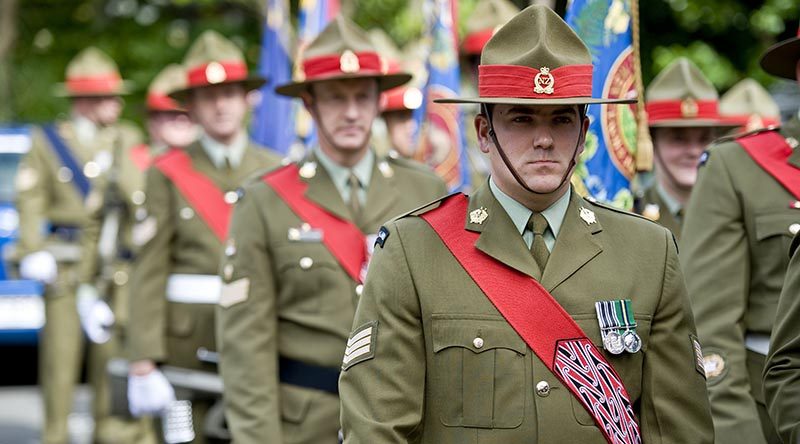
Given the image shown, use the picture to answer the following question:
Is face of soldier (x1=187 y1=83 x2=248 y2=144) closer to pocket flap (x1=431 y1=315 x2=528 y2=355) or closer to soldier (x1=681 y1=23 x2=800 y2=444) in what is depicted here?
soldier (x1=681 y1=23 x2=800 y2=444)

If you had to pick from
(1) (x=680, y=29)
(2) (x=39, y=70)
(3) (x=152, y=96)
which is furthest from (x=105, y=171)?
(2) (x=39, y=70)

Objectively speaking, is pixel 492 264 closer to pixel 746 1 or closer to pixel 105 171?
pixel 105 171

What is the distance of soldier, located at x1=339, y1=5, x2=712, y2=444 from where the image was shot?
440 cm

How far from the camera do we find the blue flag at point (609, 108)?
6328 mm

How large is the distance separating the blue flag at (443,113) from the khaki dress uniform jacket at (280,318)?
8.90 ft

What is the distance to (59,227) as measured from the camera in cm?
1259

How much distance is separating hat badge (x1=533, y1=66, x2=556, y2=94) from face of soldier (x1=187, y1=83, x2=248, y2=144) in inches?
176

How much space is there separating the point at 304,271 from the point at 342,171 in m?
0.53

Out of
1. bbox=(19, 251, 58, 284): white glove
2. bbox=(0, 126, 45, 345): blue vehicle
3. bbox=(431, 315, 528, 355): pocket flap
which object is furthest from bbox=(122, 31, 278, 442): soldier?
bbox=(0, 126, 45, 345): blue vehicle

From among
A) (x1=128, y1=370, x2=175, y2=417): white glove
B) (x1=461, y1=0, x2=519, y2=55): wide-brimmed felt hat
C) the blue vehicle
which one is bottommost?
the blue vehicle

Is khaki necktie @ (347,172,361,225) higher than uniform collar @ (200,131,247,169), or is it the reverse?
uniform collar @ (200,131,247,169)

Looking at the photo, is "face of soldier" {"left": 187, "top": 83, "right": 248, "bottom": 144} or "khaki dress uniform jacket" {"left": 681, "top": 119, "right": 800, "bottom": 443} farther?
"face of soldier" {"left": 187, "top": 83, "right": 248, "bottom": 144}

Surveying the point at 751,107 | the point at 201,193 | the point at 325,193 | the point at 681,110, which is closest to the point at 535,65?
the point at 325,193

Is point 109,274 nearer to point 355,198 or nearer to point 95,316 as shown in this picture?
point 95,316
